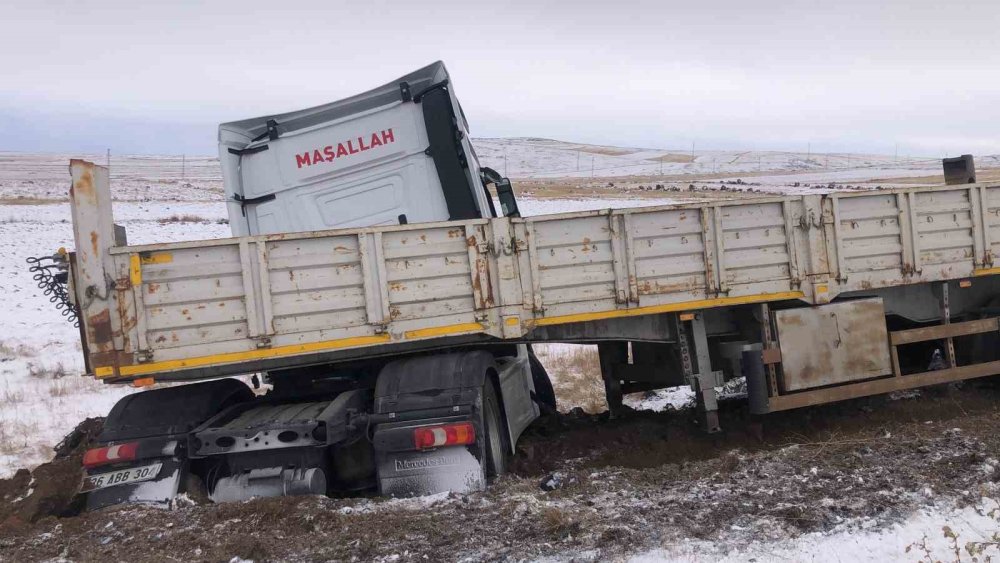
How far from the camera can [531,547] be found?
162 inches

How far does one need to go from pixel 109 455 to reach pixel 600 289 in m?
3.60

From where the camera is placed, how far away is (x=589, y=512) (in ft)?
15.0

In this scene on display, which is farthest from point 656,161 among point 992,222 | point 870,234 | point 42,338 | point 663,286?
point 663,286

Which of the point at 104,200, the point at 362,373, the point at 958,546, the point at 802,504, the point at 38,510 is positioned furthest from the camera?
the point at 362,373

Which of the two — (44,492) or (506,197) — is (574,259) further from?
(44,492)

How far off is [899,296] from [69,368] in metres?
11.0

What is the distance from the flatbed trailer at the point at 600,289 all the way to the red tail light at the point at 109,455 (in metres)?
0.46

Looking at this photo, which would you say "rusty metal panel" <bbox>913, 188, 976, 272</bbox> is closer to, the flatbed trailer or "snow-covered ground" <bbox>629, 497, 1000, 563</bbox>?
the flatbed trailer

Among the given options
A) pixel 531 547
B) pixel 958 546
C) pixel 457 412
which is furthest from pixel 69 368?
pixel 958 546

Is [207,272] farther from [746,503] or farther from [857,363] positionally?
[857,363]

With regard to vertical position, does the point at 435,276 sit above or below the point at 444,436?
above

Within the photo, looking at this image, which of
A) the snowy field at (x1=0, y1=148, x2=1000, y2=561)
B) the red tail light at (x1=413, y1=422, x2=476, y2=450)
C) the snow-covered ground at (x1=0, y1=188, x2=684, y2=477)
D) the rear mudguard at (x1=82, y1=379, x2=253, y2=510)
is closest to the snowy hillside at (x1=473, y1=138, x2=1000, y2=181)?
the snowy field at (x1=0, y1=148, x2=1000, y2=561)

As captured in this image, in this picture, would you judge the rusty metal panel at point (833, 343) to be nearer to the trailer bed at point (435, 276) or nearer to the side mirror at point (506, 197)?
the trailer bed at point (435, 276)

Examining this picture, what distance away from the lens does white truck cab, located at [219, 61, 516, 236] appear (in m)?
7.31
